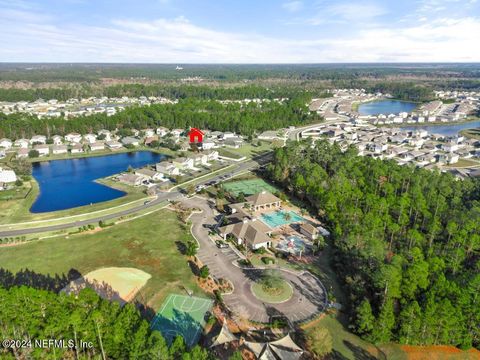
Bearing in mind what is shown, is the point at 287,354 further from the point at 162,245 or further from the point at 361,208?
the point at 361,208

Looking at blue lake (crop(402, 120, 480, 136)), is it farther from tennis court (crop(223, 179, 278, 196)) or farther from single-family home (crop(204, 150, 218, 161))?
tennis court (crop(223, 179, 278, 196))

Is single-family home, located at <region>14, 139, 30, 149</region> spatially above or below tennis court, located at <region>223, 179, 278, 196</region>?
above

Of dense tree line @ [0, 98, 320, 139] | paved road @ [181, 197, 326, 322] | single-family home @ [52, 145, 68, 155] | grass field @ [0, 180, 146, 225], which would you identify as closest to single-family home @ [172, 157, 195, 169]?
grass field @ [0, 180, 146, 225]

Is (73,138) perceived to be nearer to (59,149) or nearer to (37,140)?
(59,149)

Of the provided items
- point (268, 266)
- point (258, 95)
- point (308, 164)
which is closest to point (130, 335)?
point (268, 266)

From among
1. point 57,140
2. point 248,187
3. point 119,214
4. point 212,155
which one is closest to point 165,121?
point 57,140

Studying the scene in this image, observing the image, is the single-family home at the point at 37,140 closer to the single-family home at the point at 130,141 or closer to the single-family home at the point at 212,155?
the single-family home at the point at 130,141

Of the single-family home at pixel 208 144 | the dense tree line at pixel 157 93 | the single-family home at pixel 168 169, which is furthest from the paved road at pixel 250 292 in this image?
the dense tree line at pixel 157 93
